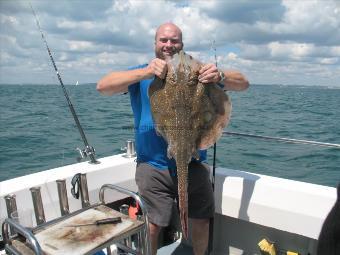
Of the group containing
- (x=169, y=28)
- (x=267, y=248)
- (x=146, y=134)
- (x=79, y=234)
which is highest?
(x=169, y=28)

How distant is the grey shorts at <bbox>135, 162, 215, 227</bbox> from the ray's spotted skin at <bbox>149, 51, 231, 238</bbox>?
45cm

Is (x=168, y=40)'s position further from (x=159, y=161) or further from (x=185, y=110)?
(x=159, y=161)

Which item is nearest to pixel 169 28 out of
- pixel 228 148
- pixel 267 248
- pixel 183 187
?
pixel 183 187

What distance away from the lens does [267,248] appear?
3.92 m

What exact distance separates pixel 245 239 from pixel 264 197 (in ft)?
2.48

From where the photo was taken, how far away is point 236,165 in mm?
11227

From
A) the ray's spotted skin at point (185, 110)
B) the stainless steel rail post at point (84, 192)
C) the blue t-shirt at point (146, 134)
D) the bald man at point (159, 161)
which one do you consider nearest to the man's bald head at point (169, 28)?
the bald man at point (159, 161)

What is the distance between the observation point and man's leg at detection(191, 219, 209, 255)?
3701 millimetres

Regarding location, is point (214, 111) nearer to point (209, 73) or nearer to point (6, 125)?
point (209, 73)

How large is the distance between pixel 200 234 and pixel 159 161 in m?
0.91

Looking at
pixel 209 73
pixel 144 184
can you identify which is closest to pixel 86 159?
pixel 144 184

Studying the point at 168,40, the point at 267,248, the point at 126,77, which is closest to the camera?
the point at 126,77

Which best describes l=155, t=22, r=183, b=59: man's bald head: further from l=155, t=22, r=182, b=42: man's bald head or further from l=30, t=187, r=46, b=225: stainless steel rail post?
l=30, t=187, r=46, b=225: stainless steel rail post

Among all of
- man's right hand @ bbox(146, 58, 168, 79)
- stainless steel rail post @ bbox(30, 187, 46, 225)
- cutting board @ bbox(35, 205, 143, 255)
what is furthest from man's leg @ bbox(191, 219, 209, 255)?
man's right hand @ bbox(146, 58, 168, 79)
